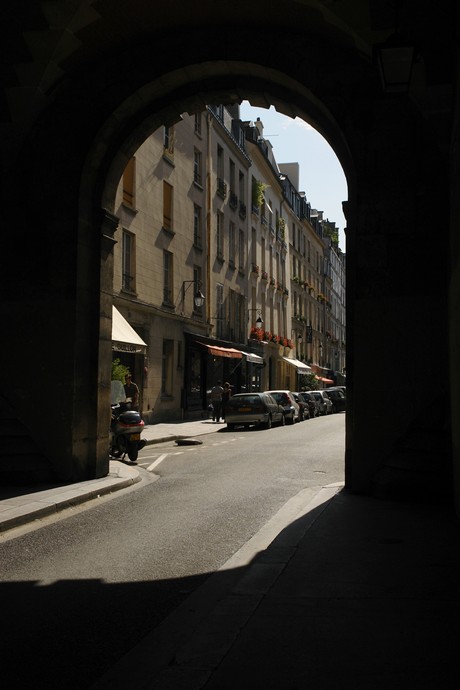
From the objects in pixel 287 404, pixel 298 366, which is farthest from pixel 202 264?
pixel 298 366

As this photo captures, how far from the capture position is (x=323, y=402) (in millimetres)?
38250

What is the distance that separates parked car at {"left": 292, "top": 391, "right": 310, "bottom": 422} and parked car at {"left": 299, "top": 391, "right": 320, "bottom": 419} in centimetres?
26

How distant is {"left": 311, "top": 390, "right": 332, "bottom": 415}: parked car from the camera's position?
37.1 meters

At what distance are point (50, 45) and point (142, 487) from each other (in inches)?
242

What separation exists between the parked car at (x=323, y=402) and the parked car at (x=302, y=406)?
8.91 feet

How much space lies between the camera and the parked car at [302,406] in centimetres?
3196

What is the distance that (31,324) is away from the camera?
34.2 feet

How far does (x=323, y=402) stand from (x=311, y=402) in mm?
3371

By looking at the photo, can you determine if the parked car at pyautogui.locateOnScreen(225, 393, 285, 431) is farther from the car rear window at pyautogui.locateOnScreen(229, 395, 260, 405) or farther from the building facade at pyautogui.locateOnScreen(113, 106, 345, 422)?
the building facade at pyautogui.locateOnScreen(113, 106, 345, 422)

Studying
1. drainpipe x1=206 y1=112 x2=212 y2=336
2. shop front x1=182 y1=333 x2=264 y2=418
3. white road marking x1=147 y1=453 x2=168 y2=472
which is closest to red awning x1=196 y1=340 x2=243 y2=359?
shop front x1=182 y1=333 x2=264 y2=418

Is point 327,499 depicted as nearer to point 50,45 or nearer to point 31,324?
point 31,324

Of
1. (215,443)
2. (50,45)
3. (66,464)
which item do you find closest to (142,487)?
(66,464)

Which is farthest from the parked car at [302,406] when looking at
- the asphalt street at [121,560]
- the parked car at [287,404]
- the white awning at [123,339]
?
the asphalt street at [121,560]

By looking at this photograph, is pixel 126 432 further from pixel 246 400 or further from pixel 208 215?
pixel 208 215
